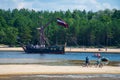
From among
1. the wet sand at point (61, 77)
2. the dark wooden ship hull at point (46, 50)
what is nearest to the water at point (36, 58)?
the dark wooden ship hull at point (46, 50)

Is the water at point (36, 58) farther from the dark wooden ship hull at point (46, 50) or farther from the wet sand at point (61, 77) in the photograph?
the wet sand at point (61, 77)

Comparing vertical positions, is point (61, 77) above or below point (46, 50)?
below

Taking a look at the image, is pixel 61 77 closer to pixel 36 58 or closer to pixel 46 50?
pixel 36 58

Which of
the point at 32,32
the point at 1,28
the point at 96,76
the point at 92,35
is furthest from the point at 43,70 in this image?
the point at 1,28

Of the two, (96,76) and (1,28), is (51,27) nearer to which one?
(1,28)

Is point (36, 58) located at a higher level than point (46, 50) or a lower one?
lower

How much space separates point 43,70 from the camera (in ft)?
180

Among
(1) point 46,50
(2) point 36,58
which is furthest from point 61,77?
(1) point 46,50

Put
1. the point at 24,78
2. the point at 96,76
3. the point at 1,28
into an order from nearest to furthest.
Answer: the point at 24,78, the point at 96,76, the point at 1,28

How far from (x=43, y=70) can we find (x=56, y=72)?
8.49 feet

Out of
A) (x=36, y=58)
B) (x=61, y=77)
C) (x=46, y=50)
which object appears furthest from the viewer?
(x=46, y=50)

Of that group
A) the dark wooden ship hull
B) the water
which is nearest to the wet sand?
the water

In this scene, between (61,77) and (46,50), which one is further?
(46,50)

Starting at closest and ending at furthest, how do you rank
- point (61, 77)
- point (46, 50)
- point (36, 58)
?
point (61, 77)
point (36, 58)
point (46, 50)
